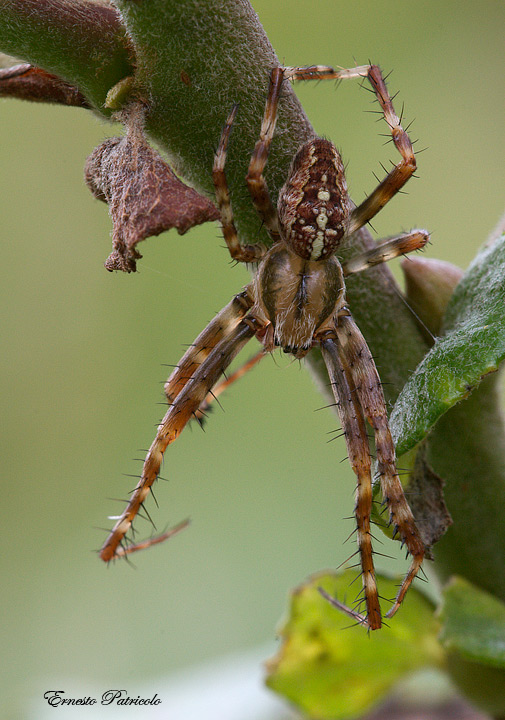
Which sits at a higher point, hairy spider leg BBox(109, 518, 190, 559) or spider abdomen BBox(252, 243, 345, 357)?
spider abdomen BBox(252, 243, 345, 357)

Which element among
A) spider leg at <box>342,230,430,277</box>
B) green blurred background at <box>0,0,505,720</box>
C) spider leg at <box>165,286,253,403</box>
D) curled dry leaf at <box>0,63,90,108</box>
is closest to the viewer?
curled dry leaf at <box>0,63,90,108</box>

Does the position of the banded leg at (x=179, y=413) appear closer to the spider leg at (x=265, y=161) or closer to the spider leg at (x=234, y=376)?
the spider leg at (x=234, y=376)

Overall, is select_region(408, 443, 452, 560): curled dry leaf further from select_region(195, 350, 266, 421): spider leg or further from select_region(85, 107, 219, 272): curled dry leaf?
select_region(195, 350, 266, 421): spider leg

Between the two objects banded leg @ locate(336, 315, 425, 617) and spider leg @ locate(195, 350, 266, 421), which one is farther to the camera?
spider leg @ locate(195, 350, 266, 421)

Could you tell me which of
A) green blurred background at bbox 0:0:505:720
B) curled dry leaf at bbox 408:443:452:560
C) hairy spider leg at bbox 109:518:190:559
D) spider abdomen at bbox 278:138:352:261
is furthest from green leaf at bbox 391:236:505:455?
green blurred background at bbox 0:0:505:720

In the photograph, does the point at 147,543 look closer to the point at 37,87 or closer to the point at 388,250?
the point at 388,250

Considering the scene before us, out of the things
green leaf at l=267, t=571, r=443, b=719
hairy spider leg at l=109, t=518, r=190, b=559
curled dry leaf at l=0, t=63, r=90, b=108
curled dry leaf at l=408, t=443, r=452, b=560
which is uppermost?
curled dry leaf at l=0, t=63, r=90, b=108
